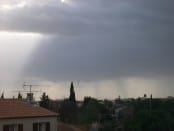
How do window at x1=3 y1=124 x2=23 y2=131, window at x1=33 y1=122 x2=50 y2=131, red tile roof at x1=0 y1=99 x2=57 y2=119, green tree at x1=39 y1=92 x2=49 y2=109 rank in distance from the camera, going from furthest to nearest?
1. green tree at x1=39 y1=92 x2=49 y2=109
2. window at x1=33 y1=122 x2=50 y2=131
3. red tile roof at x1=0 y1=99 x2=57 y2=119
4. window at x1=3 y1=124 x2=23 y2=131

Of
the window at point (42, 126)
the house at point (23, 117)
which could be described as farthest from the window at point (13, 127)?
the window at point (42, 126)

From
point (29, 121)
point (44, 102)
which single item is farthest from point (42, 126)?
point (44, 102)

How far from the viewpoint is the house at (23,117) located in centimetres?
4225

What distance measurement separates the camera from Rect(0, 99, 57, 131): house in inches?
1663

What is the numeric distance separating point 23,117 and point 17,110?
136 cm

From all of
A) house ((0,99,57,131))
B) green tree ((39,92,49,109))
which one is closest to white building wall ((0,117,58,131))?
house ((0,99,57,131))

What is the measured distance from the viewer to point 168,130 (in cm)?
9431

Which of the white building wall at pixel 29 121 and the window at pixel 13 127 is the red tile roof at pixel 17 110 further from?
the window at pixel 13 127

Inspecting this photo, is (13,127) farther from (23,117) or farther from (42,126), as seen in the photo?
(42,126)

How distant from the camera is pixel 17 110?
147 feet

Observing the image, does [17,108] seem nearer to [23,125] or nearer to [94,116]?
[23,125]

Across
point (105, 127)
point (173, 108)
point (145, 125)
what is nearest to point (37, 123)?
point (105, 127)

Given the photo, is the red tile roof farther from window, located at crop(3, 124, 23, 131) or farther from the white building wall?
window, located at crop(3, 124, 23, 131)

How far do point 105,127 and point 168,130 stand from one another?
15248 mm
